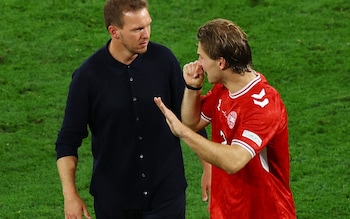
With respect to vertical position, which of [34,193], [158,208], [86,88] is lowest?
[34,193]

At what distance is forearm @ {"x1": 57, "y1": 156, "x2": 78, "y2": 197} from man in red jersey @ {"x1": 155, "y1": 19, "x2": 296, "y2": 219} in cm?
100

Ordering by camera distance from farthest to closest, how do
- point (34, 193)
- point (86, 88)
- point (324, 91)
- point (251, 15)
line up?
point (251, 15) → point (324, 91) → point (34, 193) → point (86, 88)

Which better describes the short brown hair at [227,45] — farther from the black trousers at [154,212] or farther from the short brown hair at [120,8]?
the black trousers at [154,212]

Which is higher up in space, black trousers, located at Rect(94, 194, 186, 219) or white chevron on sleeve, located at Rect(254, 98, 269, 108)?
white chevron on sleeve, located at Rect(254, 98, 269, 108)

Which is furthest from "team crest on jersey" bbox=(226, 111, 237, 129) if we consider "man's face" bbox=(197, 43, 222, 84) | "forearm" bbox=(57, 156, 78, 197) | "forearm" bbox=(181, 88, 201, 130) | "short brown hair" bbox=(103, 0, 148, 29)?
"forearm" bbox=(57, 156, 78, 197)

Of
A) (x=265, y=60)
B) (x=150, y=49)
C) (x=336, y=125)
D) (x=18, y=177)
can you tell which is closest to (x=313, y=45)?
(x=265, y=60)

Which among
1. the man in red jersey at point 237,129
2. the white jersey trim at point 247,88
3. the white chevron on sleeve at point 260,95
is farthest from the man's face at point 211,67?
the white chevron on sleeve at point 260,95

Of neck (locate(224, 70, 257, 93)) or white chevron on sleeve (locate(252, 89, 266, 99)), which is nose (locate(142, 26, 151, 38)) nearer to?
neck (locate(224, 70, 257, 93))

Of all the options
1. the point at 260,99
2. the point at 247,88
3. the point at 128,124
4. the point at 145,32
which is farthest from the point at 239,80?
the point at 128,124

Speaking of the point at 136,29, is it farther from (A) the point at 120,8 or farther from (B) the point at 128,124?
(B) the point at 128,124

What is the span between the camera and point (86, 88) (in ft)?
22.8

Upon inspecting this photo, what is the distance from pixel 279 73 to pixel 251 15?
5.86 feet

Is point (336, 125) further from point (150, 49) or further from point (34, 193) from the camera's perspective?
point (150, 49)

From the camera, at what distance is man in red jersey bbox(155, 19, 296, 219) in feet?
19.5
